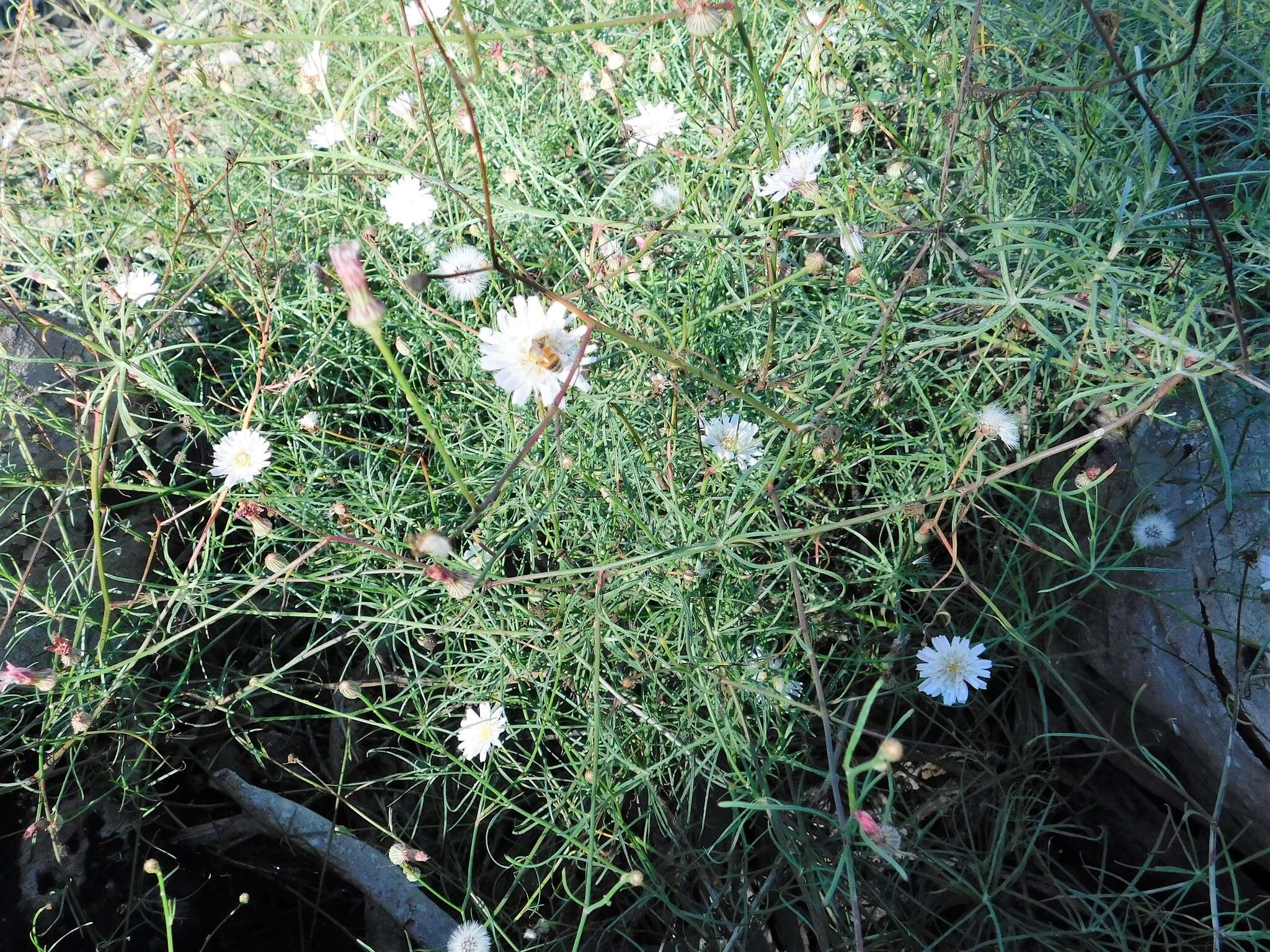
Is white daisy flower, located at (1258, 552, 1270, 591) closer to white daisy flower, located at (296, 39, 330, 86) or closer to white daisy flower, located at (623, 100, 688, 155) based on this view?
white daisy flower, located at (623, 100, 688, 155)

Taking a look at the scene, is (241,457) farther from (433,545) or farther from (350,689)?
(433,545)

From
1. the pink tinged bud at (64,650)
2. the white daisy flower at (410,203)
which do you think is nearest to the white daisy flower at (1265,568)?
the white daisy flower at (410,203)

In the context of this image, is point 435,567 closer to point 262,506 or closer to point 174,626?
point 262,506

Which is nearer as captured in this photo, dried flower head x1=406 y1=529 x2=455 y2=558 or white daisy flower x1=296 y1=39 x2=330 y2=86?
dried flower head x1=406 y1=529 x2=455 y2=558

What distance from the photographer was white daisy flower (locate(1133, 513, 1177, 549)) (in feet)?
3.71

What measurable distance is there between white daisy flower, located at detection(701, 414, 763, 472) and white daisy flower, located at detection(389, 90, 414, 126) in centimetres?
70

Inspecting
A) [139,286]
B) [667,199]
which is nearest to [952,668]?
[667,199]

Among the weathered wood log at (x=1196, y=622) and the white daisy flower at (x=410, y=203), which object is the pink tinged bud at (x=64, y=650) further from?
the weathered wood log at (x=1196, y=622)

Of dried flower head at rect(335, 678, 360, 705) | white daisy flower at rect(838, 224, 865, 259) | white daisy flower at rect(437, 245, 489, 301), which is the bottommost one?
dried flower head at rect(335, 678, 360, 705)

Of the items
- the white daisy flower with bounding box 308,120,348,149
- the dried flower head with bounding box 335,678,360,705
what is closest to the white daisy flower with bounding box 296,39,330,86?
the white daisy flower with bounding box 308,120,348,149

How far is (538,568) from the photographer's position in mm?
1310

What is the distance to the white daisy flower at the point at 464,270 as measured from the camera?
1304 millimetres

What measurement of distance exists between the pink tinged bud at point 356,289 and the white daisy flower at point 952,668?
0.79m

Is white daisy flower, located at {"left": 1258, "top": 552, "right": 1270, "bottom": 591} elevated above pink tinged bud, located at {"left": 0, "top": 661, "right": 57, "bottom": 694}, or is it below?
below
